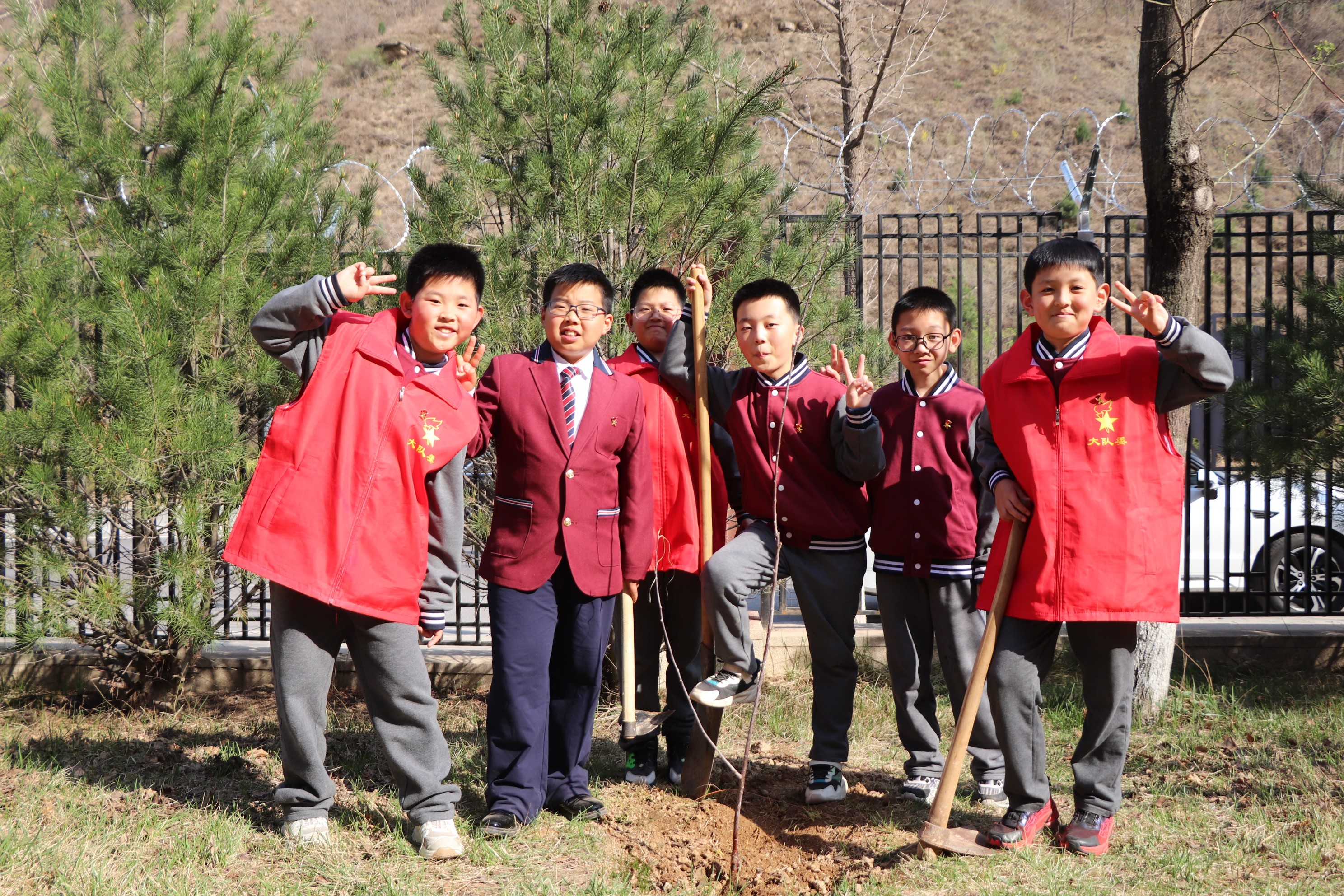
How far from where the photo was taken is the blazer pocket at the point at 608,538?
135 inches

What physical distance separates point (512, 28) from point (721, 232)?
1.25 meters

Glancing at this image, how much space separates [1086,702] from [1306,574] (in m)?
3.25

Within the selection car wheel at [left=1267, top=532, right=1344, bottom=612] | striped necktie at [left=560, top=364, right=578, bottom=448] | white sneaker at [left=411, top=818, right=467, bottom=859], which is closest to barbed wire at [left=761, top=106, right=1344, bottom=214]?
car wheel at [left=1267, top=532, right=1344, bottom=612]

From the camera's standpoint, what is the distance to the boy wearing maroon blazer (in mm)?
3332

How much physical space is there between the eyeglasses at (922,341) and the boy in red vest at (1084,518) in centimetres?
42

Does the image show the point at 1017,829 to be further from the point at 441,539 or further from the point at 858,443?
the point at 441,539

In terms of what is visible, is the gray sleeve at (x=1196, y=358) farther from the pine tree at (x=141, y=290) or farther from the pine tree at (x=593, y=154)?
the pine tree at (x=141, y=290)

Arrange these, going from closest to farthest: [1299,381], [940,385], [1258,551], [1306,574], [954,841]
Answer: [954,841], [940,385], [1299,381], [1306,574], [1258,551]

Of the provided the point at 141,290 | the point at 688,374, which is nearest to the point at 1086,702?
the point at 688,374

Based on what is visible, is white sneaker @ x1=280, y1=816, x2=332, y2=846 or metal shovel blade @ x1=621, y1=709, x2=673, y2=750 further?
metal shovel blade @ x1=621, y1=709, x2=673, y2=750

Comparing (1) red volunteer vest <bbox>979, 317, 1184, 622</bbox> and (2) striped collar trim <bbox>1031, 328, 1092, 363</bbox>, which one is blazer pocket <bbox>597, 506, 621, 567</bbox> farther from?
(2) striped collar trim <bbox>1031, 328, 1092, 363</bbox>

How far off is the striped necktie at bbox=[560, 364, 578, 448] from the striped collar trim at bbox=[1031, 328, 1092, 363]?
148 centimetres

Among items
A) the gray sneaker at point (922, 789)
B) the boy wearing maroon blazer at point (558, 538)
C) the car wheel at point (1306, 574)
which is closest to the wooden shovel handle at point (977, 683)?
the gray sneaker at point (922, 789)

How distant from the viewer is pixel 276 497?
3021 millimetres
